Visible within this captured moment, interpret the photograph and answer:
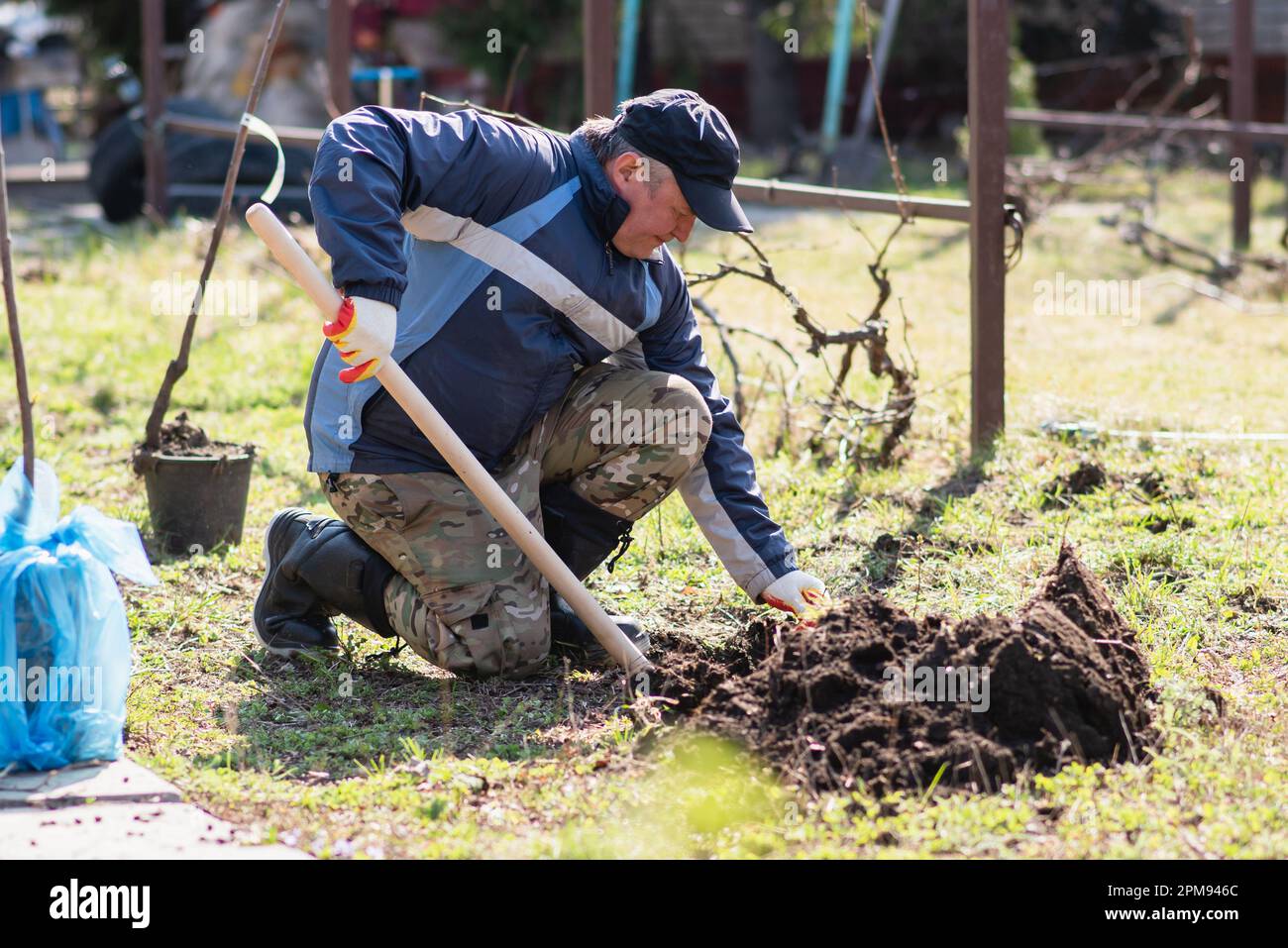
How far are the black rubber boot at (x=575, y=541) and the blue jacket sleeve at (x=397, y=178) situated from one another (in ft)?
2.60

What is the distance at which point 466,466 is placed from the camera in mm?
3283

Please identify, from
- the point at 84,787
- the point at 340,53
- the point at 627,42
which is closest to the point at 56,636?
the point at 84,787

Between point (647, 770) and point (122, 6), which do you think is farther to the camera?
point (122, 6)

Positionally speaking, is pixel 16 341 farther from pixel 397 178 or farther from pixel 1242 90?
pixel 1242 90

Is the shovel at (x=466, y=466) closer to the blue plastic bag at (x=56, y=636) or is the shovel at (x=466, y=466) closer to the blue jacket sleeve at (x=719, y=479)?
the blue jacket sleeve at (x=719, y=479)

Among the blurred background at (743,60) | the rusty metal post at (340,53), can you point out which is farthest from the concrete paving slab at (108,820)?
the blurred background at (743,60)

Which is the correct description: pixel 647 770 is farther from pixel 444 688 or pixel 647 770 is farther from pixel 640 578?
pixel 640 578

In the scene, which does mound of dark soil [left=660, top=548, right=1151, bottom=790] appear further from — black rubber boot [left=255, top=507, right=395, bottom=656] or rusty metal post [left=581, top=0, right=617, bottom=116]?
rusty metal post [left=581, top=0, right=617, bottom=116]

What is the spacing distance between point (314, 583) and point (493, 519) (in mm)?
504

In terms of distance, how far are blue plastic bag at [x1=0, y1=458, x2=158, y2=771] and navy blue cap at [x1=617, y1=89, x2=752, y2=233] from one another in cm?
149

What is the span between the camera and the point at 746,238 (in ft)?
14.2

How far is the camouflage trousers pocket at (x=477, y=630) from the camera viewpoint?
11.6 feet
